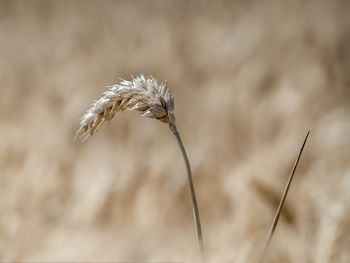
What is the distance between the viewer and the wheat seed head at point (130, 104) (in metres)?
0.81

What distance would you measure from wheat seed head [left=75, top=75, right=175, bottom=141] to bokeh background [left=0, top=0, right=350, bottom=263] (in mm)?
333

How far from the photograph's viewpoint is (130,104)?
0.83 metres

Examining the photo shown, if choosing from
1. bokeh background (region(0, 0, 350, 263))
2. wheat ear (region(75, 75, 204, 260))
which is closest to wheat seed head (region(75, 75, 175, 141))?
wheat ear (region(75, 75, 204, 260))

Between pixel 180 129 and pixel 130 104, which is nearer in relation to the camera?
pixel 130 104

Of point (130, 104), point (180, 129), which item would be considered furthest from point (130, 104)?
point (180, 129)

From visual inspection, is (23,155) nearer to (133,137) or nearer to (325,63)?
(133,137)

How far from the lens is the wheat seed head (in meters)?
0.81

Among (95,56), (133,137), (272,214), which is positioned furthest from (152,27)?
(272,214)

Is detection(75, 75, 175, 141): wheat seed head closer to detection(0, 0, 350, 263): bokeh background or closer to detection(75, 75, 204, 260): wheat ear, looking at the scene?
detection(75, 75, 204, 260): wheat ear

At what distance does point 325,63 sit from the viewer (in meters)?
1.96

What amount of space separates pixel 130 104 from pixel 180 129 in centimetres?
153

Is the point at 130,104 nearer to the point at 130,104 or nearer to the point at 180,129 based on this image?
the point at 130,104

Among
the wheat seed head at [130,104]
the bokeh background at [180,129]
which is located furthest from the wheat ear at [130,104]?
the bokeh background at [180,129]

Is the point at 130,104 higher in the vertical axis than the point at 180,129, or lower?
lower
